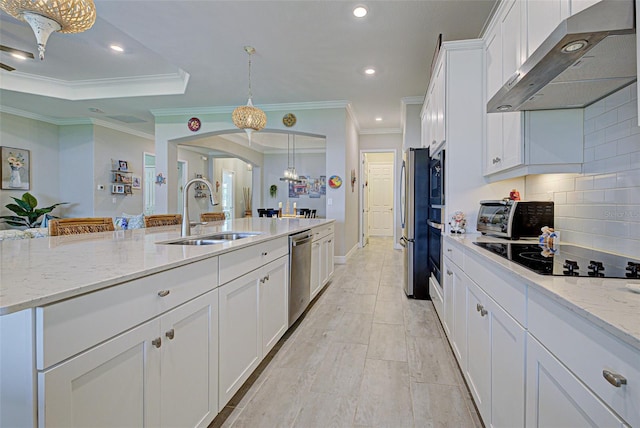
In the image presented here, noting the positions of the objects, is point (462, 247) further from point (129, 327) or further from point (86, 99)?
point (86, 99)

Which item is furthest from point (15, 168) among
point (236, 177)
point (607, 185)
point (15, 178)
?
point (607, 185)

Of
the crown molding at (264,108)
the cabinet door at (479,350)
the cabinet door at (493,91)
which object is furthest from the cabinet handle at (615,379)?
the crown molding at (264,108)

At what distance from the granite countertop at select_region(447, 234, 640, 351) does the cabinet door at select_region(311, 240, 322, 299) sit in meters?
2.23

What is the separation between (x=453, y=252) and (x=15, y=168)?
762 cm

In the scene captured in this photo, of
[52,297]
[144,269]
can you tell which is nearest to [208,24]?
[144,269]

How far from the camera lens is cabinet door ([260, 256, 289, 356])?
6.41 ft

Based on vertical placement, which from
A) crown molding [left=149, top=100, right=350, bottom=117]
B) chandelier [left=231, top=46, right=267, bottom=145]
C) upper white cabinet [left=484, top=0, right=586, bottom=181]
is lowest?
upper white cabinet [left=484, top=0, right=586, bottom=181]

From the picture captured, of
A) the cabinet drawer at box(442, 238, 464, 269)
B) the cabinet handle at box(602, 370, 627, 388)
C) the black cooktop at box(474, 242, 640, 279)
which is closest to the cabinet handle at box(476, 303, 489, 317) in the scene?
the black cooktop at box(474, 242, 640, 279)

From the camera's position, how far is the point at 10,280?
2.71 feet

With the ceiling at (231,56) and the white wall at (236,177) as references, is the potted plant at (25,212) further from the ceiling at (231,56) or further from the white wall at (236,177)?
the white wall at (236,177)

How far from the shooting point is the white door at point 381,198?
394 inches

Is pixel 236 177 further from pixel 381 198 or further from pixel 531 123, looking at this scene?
pixel 531 123

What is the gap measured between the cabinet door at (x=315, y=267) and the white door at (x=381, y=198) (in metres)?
6.90

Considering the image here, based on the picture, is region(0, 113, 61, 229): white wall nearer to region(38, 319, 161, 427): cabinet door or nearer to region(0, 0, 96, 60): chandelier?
region(0, 0, 96, 60): chandelier
